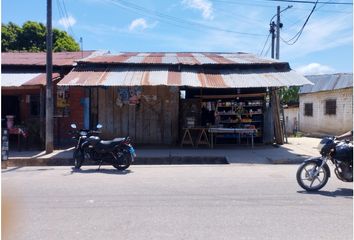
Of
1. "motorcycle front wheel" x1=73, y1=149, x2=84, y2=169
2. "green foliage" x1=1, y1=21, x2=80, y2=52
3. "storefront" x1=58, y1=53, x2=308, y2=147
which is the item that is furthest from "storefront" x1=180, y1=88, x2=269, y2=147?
"green foliage" x1=1, y1=21, x2=80, y2=52

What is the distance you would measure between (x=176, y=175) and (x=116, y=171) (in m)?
1.77

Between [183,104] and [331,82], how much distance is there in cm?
1559

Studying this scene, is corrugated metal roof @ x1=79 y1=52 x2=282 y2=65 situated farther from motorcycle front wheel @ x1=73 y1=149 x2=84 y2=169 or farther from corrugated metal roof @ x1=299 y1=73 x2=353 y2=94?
corrugated metal roof @ x1=299 y1=73 x2=353 y2=94

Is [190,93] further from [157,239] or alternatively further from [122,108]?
[157,239]

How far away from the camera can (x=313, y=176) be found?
804 centimetres

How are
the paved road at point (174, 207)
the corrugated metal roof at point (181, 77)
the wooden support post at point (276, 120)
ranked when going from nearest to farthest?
the paved road at point (174, 207) < the corrugated metal roof at point (181, 77) < the wooden support post at point (276, 120)

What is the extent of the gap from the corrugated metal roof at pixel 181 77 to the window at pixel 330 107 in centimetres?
1273

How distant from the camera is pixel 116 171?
438 inches

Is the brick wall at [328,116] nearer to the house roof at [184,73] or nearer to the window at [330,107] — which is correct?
the window at [330,107]

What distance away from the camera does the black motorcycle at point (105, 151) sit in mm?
11312

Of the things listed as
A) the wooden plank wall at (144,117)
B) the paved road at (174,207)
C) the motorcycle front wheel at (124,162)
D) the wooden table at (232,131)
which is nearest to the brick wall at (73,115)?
the wooden plank wall at (144,117)

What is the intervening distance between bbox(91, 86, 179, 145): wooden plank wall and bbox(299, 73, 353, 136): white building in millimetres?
12818

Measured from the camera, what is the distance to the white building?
85.0ft

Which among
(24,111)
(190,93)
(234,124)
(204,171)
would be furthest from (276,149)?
(24,111)
